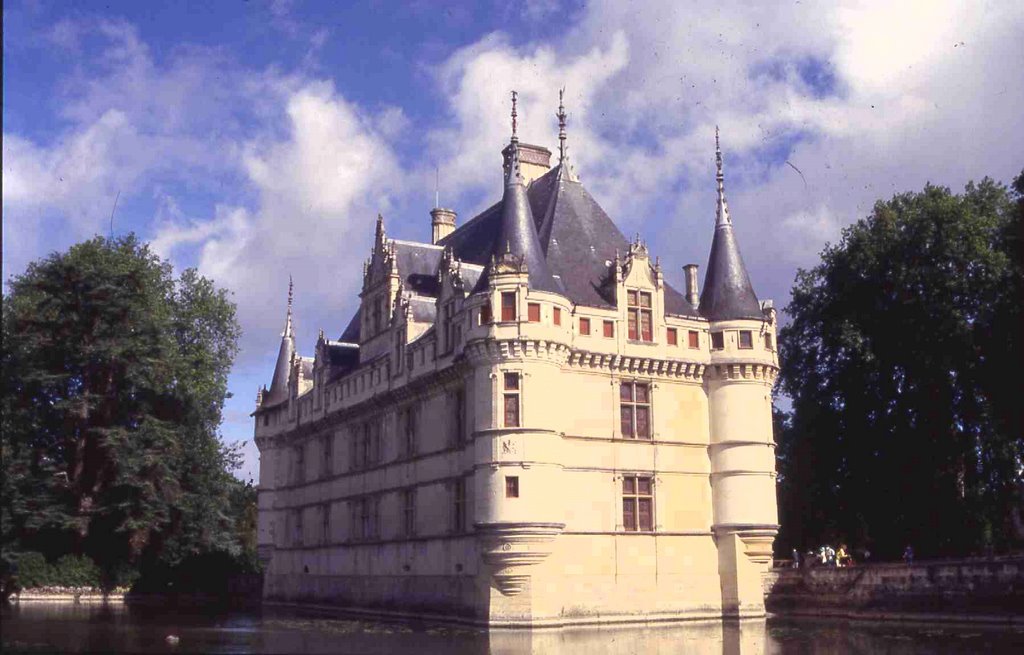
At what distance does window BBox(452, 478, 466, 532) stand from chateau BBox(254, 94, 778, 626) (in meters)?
0.06

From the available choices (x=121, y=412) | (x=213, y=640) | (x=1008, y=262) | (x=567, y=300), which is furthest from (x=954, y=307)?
(x=121, y=412)

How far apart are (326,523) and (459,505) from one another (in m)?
12.2

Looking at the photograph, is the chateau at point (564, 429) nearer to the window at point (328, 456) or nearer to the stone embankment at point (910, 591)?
the stone embankment at point (910, 591)

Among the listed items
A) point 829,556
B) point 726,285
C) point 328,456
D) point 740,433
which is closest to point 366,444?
point 328,456

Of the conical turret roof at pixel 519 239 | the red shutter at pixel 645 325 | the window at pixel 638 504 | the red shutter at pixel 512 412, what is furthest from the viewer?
the red shutter at pixel 645 325

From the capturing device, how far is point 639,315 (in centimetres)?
3256

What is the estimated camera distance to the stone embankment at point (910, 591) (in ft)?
95.1

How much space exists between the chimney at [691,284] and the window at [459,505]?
989 cm

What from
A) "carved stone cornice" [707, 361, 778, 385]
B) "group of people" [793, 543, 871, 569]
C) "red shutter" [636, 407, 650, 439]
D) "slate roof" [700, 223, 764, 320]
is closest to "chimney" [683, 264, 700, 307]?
"slate roof" [700, 223, 764, 320]

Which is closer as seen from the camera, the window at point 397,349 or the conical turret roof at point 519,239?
the conical turret roof at point 519,239

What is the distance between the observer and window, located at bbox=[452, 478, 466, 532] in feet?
104

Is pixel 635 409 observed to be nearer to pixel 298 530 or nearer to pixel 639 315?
pixel 639 315

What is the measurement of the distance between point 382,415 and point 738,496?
12434 millimetres

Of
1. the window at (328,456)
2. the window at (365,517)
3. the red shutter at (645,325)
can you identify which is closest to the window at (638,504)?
the red shutter at (645,325)
